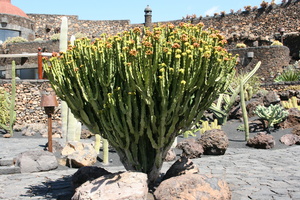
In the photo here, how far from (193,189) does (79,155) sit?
3880 millimetres

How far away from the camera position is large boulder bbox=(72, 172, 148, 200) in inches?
159

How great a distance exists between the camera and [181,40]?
14.6ft

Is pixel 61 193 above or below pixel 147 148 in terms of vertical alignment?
below

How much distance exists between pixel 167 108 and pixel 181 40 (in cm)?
86

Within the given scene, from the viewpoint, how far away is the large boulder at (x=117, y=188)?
4051 mm

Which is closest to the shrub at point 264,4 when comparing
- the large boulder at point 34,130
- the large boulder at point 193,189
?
the large boulder at point 34,130

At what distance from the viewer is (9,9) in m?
25.6

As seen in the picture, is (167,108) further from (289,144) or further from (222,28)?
(222,28)

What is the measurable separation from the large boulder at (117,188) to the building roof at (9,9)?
77.8ft

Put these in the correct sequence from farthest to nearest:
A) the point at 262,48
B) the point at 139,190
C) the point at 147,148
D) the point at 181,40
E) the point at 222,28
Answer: the point at 222,28
the point at 262,48
the point at 147,148
the point at 181,40
the point at 139,190

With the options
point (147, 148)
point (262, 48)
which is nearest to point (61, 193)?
point (147, 148)

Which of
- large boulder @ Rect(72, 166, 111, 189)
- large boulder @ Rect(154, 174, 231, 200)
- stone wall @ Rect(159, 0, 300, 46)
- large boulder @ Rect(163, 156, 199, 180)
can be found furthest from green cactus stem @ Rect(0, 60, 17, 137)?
stone wall @ Rect(159, 0, 300, 46)

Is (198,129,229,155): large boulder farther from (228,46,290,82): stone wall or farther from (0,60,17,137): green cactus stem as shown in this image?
(228,46,290,82): stone wall

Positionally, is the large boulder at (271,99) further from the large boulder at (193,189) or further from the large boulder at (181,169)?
the large boulder at (193,189)
